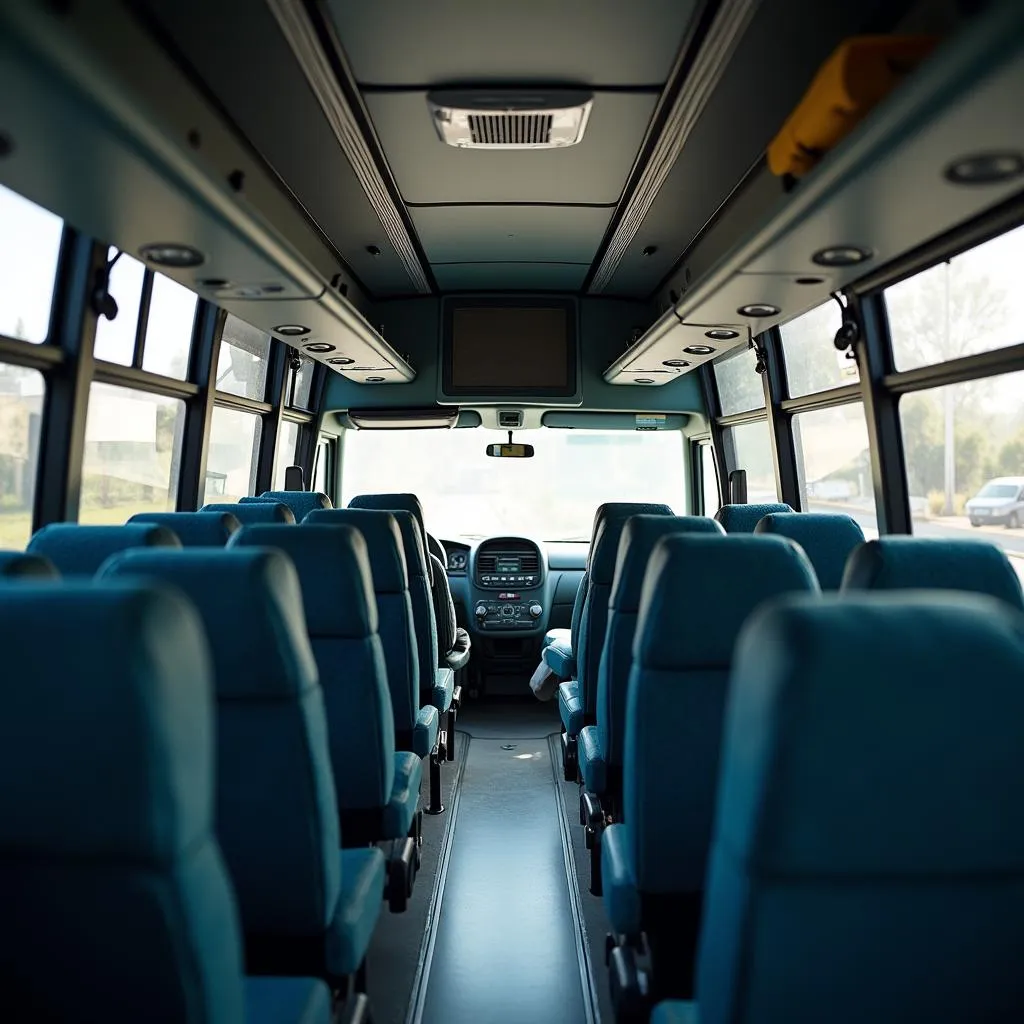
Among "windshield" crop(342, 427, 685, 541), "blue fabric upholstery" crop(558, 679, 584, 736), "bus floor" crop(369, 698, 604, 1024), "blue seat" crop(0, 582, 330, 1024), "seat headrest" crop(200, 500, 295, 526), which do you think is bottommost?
"bus floor" crop(369, 698, 604, 1024)

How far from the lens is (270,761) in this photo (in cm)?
178

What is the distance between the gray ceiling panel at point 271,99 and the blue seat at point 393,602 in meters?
1.79

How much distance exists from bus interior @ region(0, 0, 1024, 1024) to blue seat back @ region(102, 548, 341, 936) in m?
0.01

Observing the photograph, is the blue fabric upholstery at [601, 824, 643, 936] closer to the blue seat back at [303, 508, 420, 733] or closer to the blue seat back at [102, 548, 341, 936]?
the blue seat back at [102, 548, 341, 936]

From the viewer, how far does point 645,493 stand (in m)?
8.47

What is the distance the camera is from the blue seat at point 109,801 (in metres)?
1.01

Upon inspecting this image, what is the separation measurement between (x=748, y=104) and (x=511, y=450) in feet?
15.0

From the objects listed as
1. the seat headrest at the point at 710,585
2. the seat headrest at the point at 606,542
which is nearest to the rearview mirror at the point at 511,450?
the seat headrest at the point at 606,542

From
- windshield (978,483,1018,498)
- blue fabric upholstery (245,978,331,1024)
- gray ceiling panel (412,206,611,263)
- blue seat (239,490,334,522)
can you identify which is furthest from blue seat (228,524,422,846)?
gray ceiling panel (412,206,611,263)

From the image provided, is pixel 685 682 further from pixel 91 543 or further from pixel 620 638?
pixel 91 543

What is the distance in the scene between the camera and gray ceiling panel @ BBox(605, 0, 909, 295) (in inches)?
122

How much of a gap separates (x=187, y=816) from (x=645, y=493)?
25.0 ft

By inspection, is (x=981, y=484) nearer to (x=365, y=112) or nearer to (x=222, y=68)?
(x=365, y=112)

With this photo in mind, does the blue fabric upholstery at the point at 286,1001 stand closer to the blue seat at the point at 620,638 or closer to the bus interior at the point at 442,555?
the bus interior at the point at 442,555
